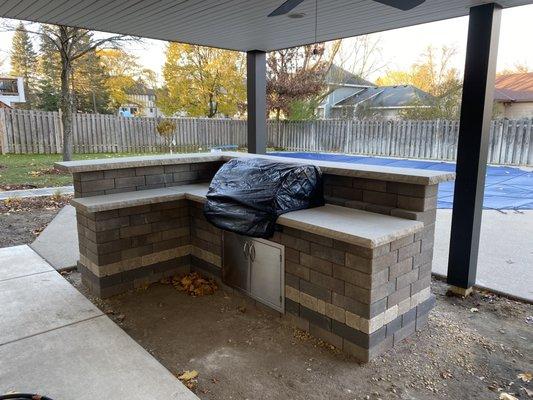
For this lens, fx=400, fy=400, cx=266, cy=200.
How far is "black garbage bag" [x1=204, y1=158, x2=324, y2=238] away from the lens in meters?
2.96

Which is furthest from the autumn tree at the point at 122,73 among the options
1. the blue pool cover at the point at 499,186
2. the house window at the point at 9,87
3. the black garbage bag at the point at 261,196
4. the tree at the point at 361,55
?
the black garbage bag at the point at 261,196

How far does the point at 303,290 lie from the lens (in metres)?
3.03

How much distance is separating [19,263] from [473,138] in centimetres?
467

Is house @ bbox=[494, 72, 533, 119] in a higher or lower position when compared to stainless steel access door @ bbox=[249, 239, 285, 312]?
higher

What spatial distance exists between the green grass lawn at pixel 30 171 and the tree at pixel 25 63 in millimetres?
22794

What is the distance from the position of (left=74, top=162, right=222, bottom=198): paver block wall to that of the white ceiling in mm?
1633

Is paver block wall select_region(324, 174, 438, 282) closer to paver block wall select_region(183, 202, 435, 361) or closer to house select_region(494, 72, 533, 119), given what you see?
paver block wall select_region(183, 202, 435, 361)

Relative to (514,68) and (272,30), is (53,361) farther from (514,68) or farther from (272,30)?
(514,68)

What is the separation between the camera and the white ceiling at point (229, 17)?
12.9 feet

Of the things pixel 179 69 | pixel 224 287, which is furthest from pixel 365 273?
pixel 179 69

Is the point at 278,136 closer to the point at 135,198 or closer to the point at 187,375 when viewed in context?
the point at 135,198

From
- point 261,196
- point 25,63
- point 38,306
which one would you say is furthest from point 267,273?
point 25,63

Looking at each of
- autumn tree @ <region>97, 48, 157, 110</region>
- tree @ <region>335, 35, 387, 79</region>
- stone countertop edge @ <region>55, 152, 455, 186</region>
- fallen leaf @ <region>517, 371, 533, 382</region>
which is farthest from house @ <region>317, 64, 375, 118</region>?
fallen leaf @ <region>517, 371, 533, 382</region>

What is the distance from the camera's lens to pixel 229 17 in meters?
4.43
